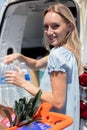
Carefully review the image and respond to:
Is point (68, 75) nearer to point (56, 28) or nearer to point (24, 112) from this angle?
point (56, 28)

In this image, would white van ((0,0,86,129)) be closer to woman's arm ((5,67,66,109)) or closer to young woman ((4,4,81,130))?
young woman ((4,4,81,130))

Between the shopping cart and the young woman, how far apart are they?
0.49 ft

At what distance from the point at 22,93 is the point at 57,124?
761mm

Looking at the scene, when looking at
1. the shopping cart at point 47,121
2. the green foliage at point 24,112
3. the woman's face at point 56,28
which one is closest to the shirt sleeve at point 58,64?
the woman's face at point 56,28

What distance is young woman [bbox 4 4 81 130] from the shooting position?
2.15m

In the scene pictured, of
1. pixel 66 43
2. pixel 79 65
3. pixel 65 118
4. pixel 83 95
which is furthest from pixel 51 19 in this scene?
pixel 65 118

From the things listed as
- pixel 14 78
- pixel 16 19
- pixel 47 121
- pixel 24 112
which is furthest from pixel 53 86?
pixel 16 19

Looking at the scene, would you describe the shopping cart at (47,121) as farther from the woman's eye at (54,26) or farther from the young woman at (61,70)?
the woman's eye at (54,26)

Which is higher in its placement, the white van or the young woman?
the white van

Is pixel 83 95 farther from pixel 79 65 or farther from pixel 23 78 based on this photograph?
pixel 23 78

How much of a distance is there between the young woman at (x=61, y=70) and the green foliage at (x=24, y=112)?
32cm

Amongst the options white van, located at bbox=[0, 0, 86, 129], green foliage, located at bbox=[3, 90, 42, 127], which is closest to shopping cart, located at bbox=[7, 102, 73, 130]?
green foliage, located at bbox=[3, 90, 42, 127]

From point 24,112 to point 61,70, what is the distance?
48 centimetres

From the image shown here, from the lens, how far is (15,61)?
8.49ft
